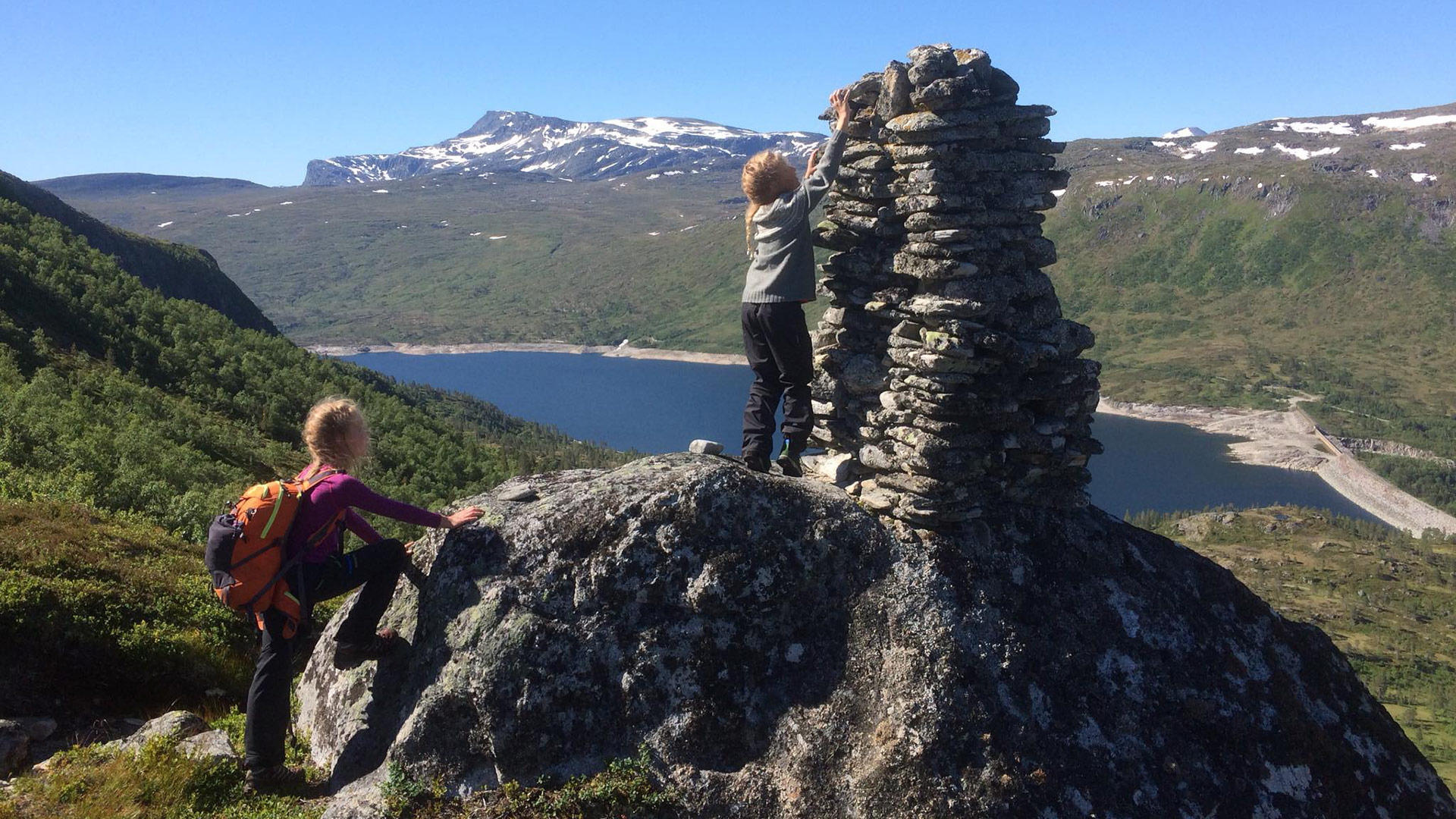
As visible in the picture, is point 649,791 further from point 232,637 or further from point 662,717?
point 232,637

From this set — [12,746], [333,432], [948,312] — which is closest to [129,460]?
[12,746]

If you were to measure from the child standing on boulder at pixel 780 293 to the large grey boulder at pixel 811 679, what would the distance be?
117 cm

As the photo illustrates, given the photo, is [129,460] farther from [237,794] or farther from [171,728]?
[237,794]

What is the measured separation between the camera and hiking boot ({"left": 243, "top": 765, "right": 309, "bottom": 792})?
8.01m

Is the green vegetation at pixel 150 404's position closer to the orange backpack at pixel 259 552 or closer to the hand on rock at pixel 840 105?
the orange backpack at pixel 259 552

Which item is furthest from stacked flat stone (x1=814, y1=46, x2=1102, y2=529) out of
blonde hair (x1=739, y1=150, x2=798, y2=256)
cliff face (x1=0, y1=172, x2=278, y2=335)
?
cliff face (x1=0, y1=172, x2=278, y2=335)

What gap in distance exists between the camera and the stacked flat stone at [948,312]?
395 inches

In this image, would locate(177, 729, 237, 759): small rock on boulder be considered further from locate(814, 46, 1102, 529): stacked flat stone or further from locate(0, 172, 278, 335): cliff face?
locate(0, 172, 278, 335): cliff face

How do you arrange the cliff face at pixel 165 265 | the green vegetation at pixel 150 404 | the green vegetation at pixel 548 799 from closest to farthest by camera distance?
the green vegetation at pixel 548 799 < the green vegetation at pixel 150 404 < the cliff face at pixel 165 265

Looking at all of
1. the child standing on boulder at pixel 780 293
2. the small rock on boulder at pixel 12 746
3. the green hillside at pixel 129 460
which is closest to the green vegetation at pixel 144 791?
the small rock on boulder at pixel 12 746

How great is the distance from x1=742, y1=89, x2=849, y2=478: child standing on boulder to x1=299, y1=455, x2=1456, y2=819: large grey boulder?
1170 millimetres

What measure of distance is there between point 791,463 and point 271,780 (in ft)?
21.6

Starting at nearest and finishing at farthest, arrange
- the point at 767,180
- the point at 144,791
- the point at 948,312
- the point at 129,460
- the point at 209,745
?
1. the point at 144,791
2. the point at 209,745
3. the point at 948,312
4. the point at 767,180
5. the point at 129,460

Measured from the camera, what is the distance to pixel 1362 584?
14375cm
